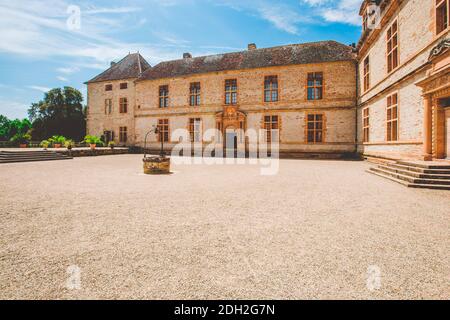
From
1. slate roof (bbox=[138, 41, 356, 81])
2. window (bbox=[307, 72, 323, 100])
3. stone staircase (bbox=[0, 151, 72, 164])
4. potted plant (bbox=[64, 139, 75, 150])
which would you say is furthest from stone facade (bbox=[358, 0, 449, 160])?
potted plant (bbox=[64, 139, 75, 150])

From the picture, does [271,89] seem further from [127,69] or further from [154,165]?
[127,69]

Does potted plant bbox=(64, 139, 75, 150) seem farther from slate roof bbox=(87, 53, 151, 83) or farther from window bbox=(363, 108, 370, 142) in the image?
window bbox=(363, 108, 370, 142)

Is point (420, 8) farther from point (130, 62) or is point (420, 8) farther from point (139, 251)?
point (130, 62)

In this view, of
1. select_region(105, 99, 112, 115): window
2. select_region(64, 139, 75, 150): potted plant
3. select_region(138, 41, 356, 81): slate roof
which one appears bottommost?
select_region(64, 139, 75, 150): potted plant

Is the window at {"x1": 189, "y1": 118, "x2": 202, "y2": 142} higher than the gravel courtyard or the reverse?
higher

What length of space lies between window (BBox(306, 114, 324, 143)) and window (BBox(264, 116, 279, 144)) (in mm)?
2583

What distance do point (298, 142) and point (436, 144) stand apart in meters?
11.2

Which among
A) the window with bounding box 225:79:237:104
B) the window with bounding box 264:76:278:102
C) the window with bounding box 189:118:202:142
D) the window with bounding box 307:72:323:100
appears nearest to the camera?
the window with bounding box 307:72:323:100

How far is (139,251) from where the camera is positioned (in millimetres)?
3045

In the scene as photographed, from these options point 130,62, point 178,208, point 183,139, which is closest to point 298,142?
point 183,139

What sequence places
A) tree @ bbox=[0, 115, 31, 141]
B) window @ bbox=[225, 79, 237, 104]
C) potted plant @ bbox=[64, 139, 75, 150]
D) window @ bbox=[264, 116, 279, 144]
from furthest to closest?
tree @ bbox=[0, 115, 31, 141] → window @ bbox=[225, 79, 237, 104] → window @ bbox=[264, 116, 279, 144] → potted plant @ bbox=[64, 139, 75, 150]

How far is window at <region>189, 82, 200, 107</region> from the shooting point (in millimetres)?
23094

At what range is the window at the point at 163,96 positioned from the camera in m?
24.4
